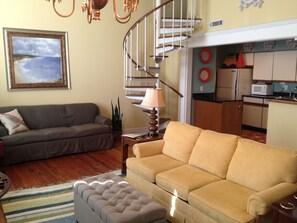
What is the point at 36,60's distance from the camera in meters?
4.98

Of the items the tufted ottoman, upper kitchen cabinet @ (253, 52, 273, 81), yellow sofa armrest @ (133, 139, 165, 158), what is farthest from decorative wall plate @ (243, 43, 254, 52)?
the tufted ottoman

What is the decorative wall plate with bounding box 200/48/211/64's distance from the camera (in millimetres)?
6137

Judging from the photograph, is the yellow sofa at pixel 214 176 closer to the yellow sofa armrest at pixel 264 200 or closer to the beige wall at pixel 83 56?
the yellow sofa armrest at pixel 264 200

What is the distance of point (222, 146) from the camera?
274 centimetres

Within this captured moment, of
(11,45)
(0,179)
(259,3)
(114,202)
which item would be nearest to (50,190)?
(0,179)

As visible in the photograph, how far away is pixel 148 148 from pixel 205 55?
11.8ft

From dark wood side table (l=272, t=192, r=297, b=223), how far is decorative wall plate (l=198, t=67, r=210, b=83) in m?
4.51

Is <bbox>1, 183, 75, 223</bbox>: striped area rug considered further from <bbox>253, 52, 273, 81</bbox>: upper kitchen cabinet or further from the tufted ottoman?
<bbox>253, 52, 273, 81</bbox>: upper kitchen cabinet

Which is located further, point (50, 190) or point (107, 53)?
point (107, 53)

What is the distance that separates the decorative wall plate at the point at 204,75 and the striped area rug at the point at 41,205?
3.97 metres

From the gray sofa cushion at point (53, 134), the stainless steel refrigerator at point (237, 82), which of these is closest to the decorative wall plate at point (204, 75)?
the stainless steel refrigerator at point (237, 82)

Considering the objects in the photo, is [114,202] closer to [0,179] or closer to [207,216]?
[207,216]

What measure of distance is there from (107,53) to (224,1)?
103 inches

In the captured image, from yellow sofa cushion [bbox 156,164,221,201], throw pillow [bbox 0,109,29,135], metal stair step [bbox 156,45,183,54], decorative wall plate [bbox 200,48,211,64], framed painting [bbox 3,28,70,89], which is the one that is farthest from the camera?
decorative wall plate [bbox 200,48,211,64]
